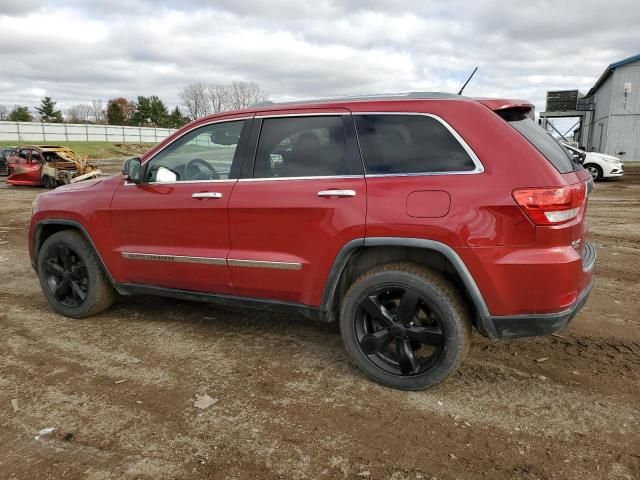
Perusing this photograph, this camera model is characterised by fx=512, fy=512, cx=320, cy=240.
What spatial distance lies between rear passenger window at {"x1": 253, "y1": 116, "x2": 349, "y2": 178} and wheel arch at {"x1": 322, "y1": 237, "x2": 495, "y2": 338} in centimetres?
54

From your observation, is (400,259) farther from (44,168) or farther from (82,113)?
(82,113)

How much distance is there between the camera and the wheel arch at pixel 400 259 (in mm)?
3010

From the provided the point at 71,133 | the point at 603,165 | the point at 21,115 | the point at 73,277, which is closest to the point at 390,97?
the point at 73,277

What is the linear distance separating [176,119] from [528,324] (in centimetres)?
9395

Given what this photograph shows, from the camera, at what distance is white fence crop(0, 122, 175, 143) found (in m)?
54.3

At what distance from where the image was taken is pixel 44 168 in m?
19.7

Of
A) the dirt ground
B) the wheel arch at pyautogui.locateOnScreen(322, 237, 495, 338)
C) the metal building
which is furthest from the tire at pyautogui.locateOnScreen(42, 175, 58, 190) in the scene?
the metal building

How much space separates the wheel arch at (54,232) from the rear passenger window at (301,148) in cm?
179

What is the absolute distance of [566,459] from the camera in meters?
2.59

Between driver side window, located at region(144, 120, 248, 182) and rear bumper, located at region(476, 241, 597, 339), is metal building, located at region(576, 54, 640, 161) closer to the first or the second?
rear bumper, located at region(476, 241, 597, 339)

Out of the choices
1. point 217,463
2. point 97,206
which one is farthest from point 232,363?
point 97,206

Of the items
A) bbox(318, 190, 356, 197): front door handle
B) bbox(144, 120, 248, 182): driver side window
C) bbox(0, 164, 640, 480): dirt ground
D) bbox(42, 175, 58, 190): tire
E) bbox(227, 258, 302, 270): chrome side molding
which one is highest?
bbox(144, 120, 248, 182): driver side window

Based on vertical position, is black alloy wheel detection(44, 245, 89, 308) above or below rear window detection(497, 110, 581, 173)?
below

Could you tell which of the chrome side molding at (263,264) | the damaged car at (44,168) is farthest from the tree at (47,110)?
the chrome side molding at (263,264)
